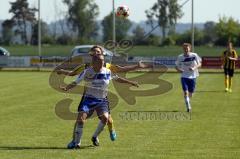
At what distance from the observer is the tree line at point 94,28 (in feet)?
283

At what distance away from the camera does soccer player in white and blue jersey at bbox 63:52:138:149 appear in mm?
14062

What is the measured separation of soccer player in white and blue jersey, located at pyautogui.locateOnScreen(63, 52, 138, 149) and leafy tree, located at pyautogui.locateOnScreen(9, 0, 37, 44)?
86.3 metres

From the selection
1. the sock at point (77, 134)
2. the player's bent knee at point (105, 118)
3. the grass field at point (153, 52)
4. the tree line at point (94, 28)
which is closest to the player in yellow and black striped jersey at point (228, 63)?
the player's bent knee at point (105, 118)

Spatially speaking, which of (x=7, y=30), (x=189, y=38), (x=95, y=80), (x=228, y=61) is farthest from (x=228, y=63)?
(x=7, y=30)

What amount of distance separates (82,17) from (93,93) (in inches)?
3681

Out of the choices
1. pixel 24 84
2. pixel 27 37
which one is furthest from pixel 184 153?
pixel 27 37

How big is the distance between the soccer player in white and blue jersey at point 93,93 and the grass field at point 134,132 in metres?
0.46

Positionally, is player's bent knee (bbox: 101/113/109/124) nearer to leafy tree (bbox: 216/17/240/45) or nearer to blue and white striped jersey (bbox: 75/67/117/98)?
blue and white striped jersey (bbox: 75/67/117/98)

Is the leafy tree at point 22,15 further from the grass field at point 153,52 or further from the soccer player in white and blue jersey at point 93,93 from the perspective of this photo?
the soccer player in white and blue jersey at point 93,93

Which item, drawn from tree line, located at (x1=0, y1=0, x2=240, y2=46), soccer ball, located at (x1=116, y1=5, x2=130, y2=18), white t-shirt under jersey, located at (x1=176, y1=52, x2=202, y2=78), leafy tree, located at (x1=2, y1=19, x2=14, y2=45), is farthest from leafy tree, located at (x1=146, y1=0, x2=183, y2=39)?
white t-shirt under jersey, located at (x1=176, y1=52, x2=202, y2=78)

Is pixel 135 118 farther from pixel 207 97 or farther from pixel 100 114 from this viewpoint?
pixel 207 97

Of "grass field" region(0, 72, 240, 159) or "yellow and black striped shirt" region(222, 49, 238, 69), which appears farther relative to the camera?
"yellow and black striped shirt" region(222, 49, 238, 69)

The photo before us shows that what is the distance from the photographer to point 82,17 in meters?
107

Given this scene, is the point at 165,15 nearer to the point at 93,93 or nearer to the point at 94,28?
the point at 94,28
